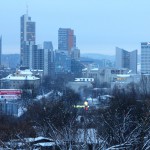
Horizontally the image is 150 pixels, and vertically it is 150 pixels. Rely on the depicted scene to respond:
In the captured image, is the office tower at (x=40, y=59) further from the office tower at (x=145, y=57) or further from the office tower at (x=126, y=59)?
the office tower at (x=145, y=57)

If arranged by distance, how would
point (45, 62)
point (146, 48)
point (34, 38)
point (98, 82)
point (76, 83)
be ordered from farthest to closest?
point (34, 38), point (45, 62), point (146, 48), point (98, 82), point (76, 83)

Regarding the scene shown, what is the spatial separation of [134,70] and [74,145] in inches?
3093

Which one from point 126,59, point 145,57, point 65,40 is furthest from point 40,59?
point 65,40

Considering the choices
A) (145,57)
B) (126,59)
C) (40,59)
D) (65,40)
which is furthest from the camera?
(65,40)

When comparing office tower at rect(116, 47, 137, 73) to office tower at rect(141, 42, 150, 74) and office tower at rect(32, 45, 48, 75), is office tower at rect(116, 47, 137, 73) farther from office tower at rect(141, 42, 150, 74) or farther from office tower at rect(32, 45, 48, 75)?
office tower at rect(32, 45, 48, 75)

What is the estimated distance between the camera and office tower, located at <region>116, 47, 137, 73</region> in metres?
87.8

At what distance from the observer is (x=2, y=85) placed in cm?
5669

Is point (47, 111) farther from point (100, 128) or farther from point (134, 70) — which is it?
point (134, 70)

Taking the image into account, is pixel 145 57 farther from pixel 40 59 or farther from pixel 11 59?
pixel 11 59

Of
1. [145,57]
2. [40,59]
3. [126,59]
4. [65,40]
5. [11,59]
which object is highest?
[65,40]

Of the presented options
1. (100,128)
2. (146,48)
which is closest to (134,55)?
(146,48)

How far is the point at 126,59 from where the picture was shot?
89.5m

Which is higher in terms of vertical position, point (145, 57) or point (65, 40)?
point (65, 40)

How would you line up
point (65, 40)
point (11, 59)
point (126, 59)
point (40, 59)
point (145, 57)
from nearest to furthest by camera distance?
point (145, 57)
point (40, 59)
point (126, 59)
point (65, 40)
point (11, 59)
